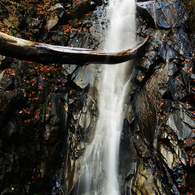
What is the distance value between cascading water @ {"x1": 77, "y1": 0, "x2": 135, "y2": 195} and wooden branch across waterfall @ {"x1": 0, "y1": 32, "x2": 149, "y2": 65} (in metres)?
3.57

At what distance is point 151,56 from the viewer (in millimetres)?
6297

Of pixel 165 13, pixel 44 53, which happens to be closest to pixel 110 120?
pixel 44 53

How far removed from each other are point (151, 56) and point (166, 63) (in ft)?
2.67

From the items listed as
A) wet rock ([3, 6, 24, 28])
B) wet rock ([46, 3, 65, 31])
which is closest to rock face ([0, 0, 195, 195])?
wet rock ([3, 6, 24, 28])

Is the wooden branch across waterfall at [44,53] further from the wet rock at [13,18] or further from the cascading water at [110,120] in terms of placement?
the wet rock at [13,18]

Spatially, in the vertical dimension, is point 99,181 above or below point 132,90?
below

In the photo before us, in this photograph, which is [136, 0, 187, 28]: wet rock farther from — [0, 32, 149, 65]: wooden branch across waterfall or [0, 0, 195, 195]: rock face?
[0, 32, 149, 65]: wooden branch across waterfall

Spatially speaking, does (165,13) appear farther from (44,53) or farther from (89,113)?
(44,53)

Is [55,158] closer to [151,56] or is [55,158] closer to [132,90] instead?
[132,90]

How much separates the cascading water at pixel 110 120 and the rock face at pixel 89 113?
342 mm

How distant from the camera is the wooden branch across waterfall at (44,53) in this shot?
2351 mm

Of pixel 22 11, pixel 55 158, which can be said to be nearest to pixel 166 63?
pixel 55 158

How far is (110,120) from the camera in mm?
6500

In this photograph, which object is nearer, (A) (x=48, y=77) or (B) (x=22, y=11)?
(A) (x=48, y=77)
